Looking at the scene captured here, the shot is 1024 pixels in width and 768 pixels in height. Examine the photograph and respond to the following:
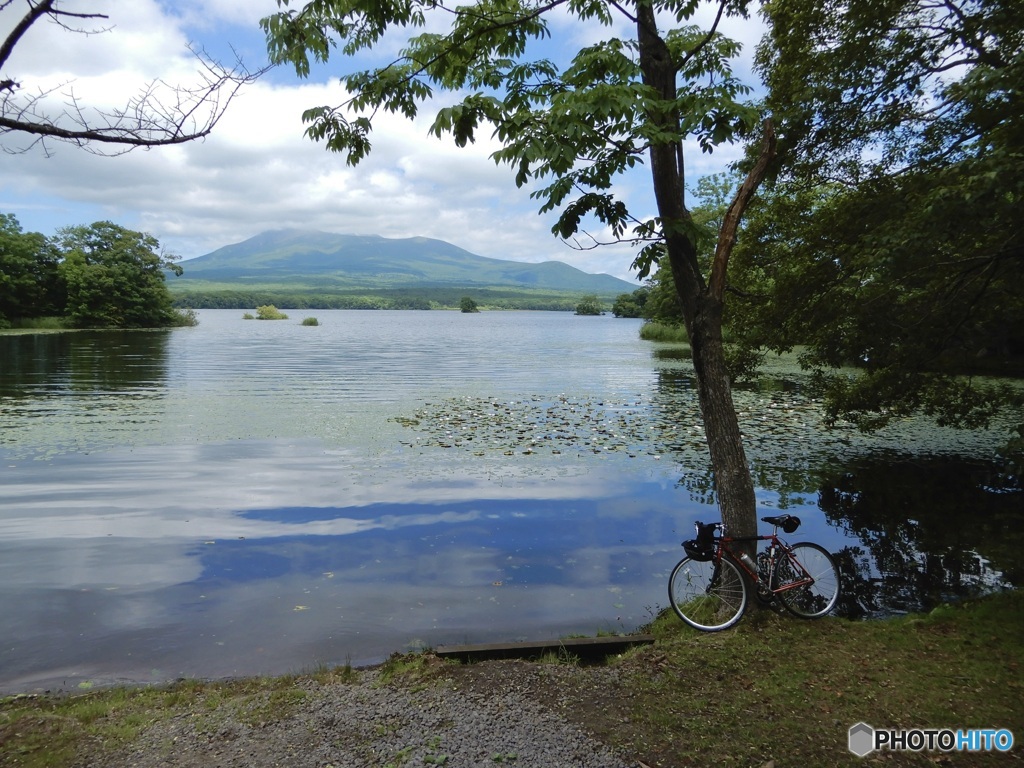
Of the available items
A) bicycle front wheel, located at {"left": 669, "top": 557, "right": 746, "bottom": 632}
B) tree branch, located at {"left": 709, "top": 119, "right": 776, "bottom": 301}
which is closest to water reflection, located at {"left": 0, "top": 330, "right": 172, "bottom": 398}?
bicycle front wheel, located at {"left": 669, "top": 557, "right": 746, "bottom": 632}

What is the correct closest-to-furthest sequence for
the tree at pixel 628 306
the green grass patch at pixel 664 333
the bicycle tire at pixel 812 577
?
1. the bicycle tire at pixel 812 577
2. the green grass patch at pixel 664 333
3. the tree at pixel 628 306

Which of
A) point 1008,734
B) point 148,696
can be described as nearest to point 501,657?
point 148,696

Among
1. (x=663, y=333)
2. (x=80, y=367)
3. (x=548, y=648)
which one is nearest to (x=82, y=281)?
(x=80, y=367)

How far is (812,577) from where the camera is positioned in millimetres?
7414

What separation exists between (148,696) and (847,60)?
12.8 m

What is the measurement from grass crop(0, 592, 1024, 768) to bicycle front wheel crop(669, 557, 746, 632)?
30 cm

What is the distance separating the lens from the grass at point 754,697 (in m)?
4.56

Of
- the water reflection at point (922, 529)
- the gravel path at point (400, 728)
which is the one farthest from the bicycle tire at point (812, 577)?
the gravel path at point (400, 728)

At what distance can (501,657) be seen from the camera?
6430mm

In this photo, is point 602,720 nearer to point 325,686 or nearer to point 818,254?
point 325,686

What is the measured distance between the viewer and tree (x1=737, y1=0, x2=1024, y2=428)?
891 centimetres

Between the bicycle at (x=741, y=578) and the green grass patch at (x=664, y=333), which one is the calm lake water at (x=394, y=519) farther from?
the green grass patch at (x=664, y=333)

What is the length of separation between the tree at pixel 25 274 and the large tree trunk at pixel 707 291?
83397 millimetres

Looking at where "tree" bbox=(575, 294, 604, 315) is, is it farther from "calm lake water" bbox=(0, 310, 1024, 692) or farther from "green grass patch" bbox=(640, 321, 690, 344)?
"calm lake water" bbox=(0, 310, 1024, 692)
